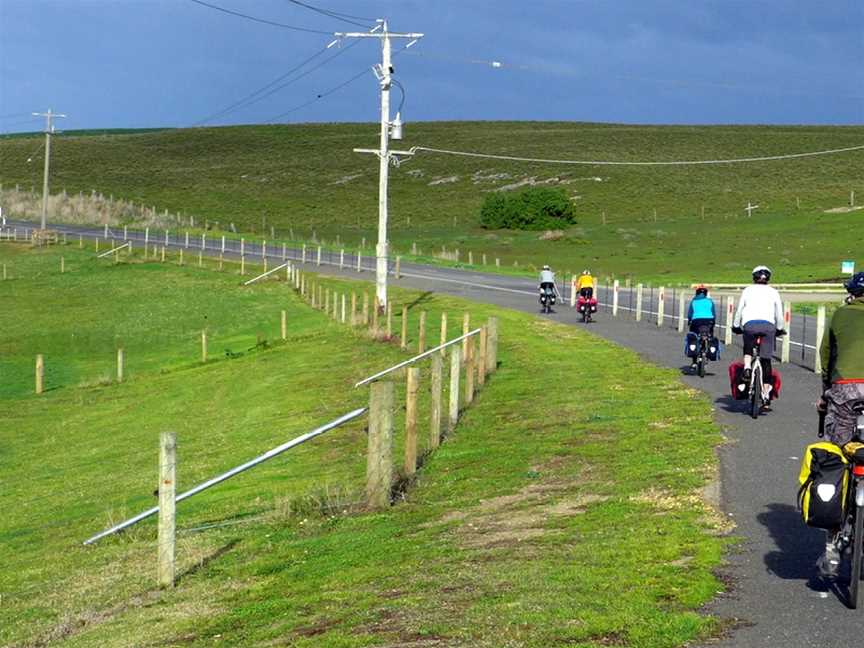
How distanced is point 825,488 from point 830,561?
0.56m

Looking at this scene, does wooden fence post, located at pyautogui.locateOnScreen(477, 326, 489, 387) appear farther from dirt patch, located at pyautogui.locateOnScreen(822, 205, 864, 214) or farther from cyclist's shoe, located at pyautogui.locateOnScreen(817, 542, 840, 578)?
dirt patch, located at pyautogui.locateOnScreen(822, 205, 864, 214)

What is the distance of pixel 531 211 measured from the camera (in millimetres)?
108562

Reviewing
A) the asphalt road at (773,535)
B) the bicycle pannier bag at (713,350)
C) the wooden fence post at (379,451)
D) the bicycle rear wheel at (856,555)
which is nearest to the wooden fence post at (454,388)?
the asphalt road at (773,535)

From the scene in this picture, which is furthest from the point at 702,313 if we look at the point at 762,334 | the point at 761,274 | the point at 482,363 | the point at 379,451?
the point at 379,451

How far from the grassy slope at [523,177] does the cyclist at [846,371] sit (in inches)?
2419

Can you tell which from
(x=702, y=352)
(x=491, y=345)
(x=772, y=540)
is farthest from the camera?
(x=491, y=345)

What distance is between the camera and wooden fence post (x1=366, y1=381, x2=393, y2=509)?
1594 centimetres

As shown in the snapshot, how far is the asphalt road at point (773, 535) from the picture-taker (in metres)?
9.23

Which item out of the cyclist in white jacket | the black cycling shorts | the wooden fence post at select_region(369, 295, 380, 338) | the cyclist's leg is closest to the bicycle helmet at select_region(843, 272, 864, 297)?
the cyclist's leg

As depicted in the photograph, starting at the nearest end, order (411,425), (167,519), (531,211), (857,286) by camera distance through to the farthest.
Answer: (857,286), (167,519), (411,425), (531,211)

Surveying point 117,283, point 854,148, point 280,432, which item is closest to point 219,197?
point 854,148

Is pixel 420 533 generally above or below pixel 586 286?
below

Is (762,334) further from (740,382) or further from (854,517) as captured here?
(854,517)

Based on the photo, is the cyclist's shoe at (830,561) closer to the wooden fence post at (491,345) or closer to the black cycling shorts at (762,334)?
the black cycling shorts at (762,334)
